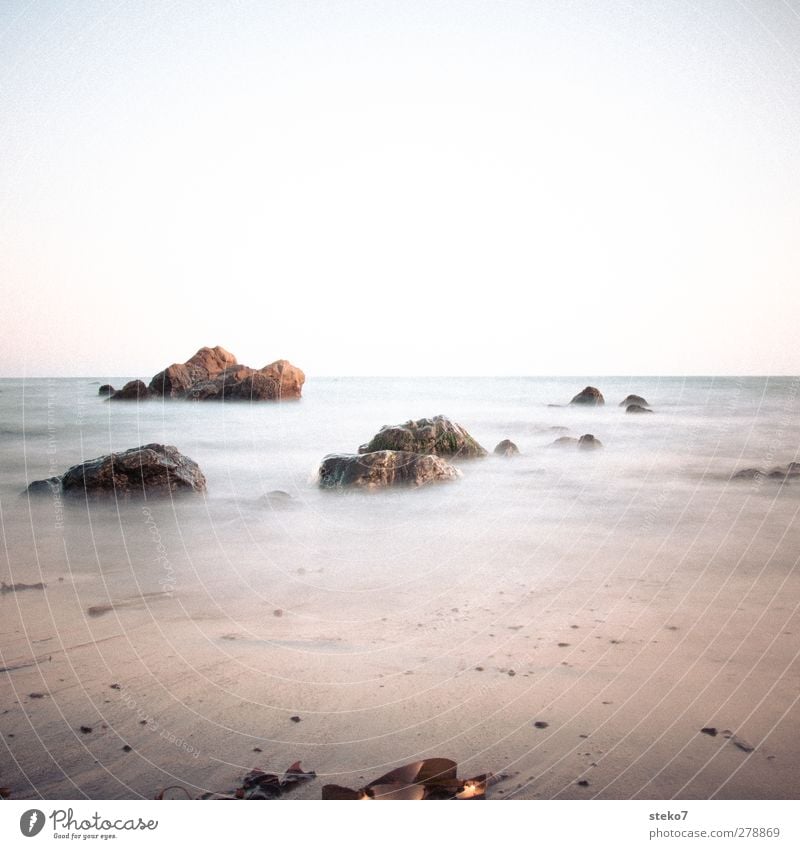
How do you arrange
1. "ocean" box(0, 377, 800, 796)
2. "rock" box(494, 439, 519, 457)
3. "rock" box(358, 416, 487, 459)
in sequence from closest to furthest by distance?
"ocean" box(0, 377, 800, 796), "rock" box(358, 416, 487, 459), "rock" box(494, 439, 519, 457)

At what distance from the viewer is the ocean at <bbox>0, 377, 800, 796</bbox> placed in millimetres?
1916

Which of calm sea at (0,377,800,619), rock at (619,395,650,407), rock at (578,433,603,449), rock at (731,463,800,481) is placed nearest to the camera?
calm sea at (0,377,800,619)

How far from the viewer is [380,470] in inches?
157

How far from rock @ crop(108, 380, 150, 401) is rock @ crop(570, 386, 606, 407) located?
15.3 ft

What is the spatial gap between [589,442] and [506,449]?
0.73 metres

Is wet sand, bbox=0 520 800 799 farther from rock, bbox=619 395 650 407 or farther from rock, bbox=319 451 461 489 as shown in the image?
rock, bbox=619 395 650 407

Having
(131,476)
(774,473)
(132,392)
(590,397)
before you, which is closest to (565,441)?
(774,473)

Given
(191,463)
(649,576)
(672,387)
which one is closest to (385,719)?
(649,576)

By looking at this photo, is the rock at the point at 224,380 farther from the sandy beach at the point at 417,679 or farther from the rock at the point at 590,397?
the rock at the point at 590,397

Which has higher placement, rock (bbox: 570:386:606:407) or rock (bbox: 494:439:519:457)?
rock (bbox: 570:386:606:407)

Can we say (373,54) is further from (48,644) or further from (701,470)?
(701,470)

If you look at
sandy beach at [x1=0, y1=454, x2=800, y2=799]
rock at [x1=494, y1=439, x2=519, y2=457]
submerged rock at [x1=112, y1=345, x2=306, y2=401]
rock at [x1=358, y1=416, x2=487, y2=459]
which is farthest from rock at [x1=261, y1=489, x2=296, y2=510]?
submerged rock at [x1=112, y1=345, x2=306, y2=401]
